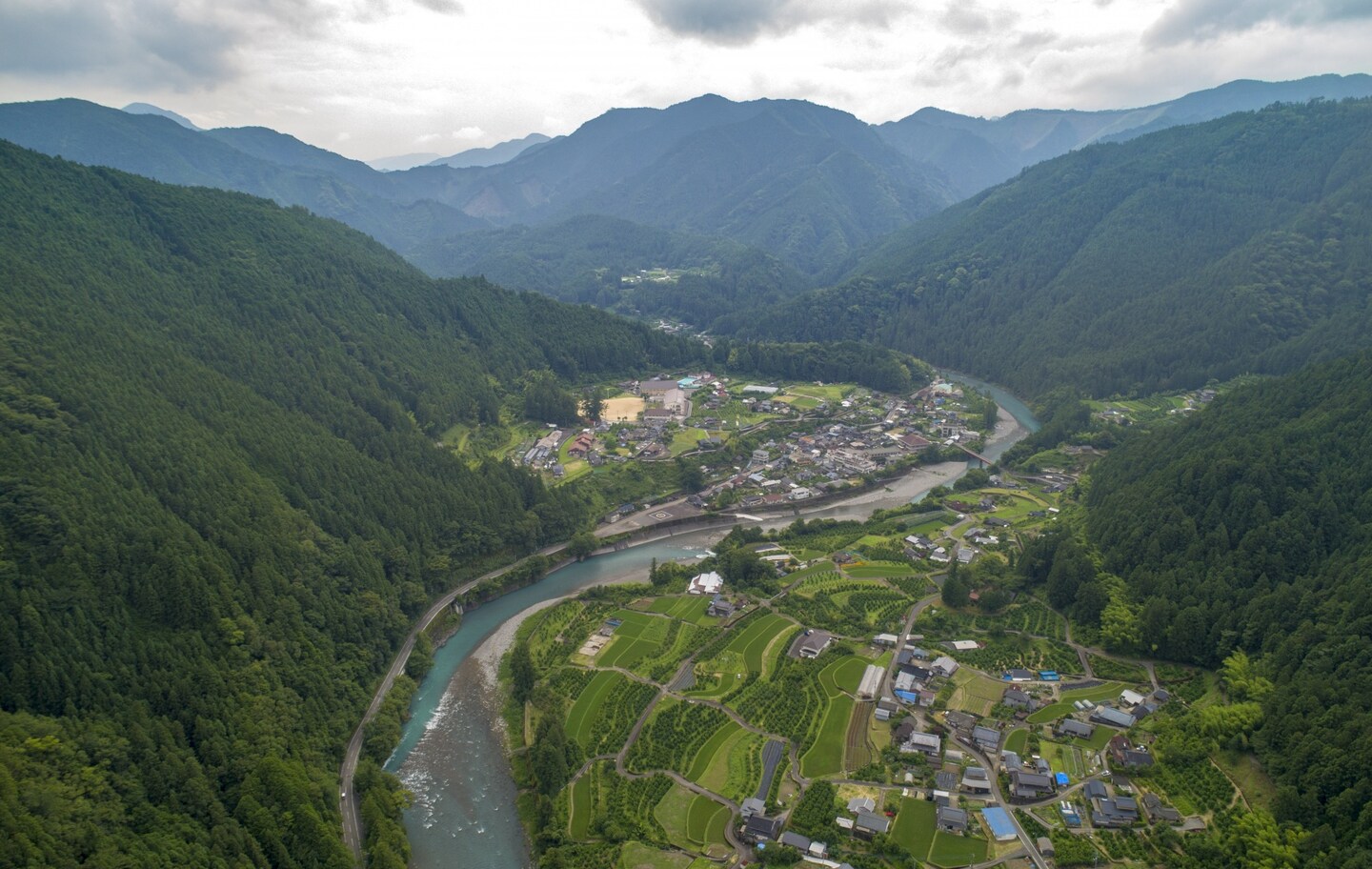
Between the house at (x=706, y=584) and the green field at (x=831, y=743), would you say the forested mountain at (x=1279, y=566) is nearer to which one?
the green field at (x=831, y=743)

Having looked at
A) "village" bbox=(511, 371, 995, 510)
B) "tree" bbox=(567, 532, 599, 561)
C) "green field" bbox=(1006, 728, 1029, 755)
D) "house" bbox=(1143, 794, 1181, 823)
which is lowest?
"house" bbox=(1143, 794, 1181, 823)

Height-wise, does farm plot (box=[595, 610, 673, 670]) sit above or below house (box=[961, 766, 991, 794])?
above

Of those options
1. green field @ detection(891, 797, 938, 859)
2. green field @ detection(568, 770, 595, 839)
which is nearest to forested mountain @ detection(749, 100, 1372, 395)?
green field @ detection(891, 797, 938, 859)

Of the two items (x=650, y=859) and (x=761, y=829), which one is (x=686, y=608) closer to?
(x=761, y=829)

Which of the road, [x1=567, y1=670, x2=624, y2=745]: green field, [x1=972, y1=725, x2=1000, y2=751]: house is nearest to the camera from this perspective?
the road

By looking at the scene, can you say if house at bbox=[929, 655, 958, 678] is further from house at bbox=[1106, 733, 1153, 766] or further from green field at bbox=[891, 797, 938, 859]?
green field at bbox=[891, 797, 938, 859]

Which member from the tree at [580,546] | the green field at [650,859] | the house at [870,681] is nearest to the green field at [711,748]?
the green field at [650,859]
